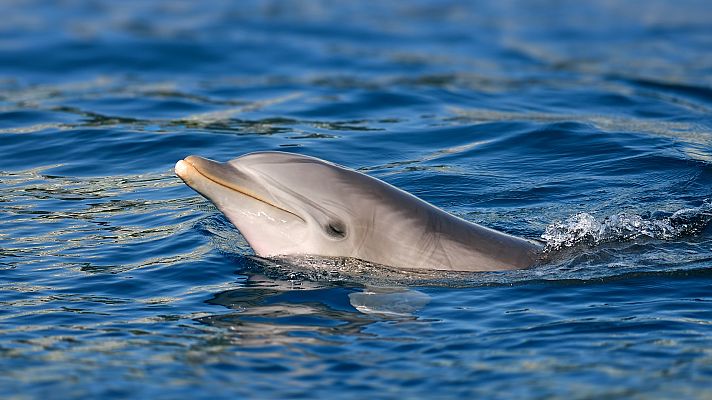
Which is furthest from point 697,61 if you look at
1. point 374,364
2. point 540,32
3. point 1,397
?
point 1,397

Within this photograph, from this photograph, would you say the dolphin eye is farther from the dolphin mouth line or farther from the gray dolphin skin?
the dolphin mouth line

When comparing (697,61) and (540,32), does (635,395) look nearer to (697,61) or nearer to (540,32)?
(697,61)

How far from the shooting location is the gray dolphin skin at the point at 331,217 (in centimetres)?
866

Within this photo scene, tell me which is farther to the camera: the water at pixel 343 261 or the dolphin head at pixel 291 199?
the dolphin head at pixel 291 199

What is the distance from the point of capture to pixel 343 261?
878 cm

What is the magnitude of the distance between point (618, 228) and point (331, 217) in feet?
9.21

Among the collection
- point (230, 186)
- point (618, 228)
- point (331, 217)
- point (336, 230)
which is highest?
point (230, 186)

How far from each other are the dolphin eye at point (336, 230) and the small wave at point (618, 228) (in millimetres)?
1767

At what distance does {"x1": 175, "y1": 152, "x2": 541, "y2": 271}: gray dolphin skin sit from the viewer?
8.66 metres

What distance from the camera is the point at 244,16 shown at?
2777cm

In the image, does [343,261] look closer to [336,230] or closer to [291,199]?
[336,230]

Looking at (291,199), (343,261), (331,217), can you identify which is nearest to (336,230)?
(331,217)

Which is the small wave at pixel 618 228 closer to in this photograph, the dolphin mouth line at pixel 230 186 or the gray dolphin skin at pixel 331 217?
the gray dolphin skin at pixel 331 217

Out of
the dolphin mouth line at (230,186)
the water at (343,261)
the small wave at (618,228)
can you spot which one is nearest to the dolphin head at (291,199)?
the dolphin mouth line at (230,186)
